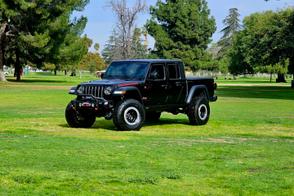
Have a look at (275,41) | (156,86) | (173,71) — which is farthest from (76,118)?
(275,41)

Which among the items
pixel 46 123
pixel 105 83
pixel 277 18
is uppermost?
pixel 277 18

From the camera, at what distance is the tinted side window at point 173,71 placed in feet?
58.1

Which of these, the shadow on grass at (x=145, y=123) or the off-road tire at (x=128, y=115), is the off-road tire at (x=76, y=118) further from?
the off-road tire at (x=128, y=115)

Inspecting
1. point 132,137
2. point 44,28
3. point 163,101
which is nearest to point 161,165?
point 132,137

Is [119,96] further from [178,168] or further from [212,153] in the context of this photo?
[178,168]

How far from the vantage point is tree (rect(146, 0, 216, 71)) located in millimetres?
97375

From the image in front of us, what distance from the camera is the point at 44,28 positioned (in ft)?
211

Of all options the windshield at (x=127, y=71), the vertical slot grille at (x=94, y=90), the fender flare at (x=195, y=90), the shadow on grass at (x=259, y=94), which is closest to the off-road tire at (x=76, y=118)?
the vertical slot grille at (x=94, y=90)

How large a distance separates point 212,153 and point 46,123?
310 inches

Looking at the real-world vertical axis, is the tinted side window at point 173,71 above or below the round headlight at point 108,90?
above

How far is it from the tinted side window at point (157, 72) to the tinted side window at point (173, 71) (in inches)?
14.1

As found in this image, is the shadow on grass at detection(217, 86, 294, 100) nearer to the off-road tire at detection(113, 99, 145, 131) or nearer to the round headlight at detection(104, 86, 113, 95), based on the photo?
the off-road tire at detection(113, 99, 145, 131)

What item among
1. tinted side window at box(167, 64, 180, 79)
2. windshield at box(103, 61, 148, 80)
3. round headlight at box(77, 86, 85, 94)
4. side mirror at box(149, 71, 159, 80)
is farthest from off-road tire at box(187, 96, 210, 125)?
round headlight at box(77, 86, 85, 94)

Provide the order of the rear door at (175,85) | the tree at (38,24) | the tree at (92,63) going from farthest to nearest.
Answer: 1. the tree at (92,63)
2. the tree at (38,24)
3. the rear door at (175,85)
